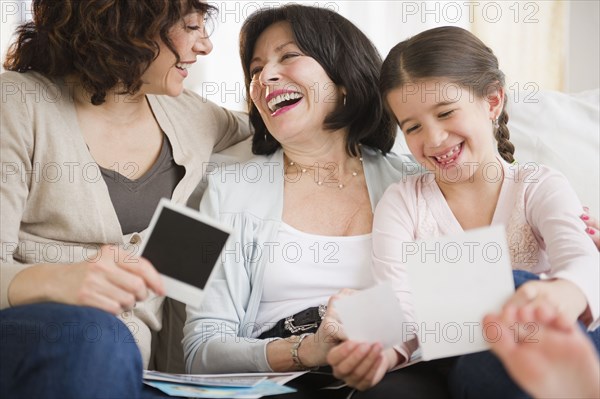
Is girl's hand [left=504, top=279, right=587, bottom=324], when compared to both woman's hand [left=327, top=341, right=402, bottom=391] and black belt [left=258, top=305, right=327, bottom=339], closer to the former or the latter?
woman's hand [left=327, top=341, right=402, bottom=391]

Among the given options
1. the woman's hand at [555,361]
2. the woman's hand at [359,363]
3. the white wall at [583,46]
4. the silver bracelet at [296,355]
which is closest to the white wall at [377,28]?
the white wall at [583,46]

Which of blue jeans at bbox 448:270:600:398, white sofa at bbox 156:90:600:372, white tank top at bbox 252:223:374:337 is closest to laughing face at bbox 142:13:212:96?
white sofa at bbox 156:90:600:372

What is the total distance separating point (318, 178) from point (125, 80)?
50cm

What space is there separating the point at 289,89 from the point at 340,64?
155 mm

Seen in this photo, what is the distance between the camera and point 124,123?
5.60ft

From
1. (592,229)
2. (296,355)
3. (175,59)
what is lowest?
(296,355)

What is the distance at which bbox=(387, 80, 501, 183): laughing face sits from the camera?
153cm

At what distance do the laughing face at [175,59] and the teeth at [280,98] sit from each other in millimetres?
191

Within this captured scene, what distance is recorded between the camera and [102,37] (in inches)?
62.3

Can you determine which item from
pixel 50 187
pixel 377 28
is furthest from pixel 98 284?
pixel 377 28

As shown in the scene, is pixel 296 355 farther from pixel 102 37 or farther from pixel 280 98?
pixel 102 37

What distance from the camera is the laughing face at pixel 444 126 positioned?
1530 millimetres

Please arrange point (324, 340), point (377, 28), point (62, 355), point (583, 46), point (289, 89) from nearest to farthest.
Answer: point (62, 355), point (324, 340), point (289, 89), point (377, 28), point (583, 46)

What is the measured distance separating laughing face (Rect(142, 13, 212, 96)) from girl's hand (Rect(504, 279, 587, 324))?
0.87 meters
